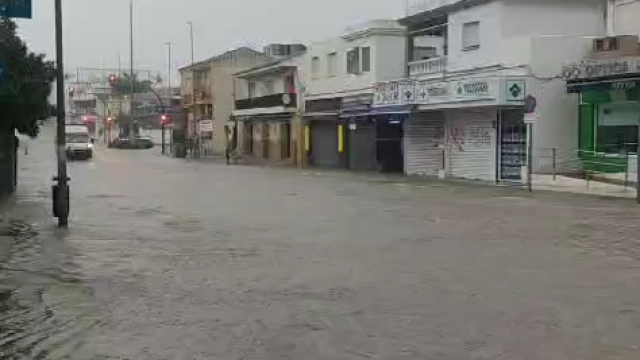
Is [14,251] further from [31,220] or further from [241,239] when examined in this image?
[31,220]

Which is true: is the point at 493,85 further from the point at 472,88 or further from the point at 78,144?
the point at 78,144

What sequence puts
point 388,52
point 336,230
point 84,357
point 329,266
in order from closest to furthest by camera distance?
point 84,357 < point 329,266 < point 336,230 < point 388,52

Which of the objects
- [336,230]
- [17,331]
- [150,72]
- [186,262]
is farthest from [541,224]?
[150,72]

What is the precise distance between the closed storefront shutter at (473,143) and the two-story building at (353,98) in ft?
14.7

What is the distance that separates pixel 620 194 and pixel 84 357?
877 inches

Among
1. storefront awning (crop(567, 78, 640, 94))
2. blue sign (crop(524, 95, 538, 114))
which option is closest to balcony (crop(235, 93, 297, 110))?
storefront awning (crop(567, 78, 640, 94))

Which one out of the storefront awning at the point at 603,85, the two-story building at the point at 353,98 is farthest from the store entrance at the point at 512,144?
the two-story building at the point at 353,98

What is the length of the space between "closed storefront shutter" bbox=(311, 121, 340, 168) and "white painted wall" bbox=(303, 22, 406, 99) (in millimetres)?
1784

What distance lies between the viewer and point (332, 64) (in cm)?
5147

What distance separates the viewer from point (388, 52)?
44.5 m

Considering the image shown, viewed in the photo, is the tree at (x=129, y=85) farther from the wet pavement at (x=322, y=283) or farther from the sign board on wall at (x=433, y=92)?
the wet pavement at (x=322, y=283)

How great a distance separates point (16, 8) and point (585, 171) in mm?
22759

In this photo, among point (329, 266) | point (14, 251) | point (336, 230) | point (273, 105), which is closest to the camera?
point (329, 266)

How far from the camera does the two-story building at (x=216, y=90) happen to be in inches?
3110
